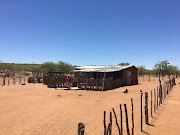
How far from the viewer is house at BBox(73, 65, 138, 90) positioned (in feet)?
59.6

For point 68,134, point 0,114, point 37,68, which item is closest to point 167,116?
point 68,134

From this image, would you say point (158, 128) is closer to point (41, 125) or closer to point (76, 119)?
point (76, 119)

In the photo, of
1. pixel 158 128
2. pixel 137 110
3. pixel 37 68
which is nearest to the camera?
pixel 158 128

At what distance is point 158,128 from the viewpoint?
6.49 metres

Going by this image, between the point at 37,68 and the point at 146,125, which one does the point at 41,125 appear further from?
the point at 37,68

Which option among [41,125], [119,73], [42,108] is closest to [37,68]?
[119,73]

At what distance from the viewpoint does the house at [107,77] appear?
18156mm

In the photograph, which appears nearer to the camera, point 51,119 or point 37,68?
point 51,119

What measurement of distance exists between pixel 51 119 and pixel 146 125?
5042mm

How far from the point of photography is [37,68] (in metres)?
45.7

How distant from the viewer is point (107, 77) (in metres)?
23.6

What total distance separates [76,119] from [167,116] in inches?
211

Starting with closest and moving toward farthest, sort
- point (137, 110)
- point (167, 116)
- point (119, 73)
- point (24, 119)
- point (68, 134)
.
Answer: point (68, 134) → point (24, 119) → point (167, 116) → point (137, 110) → point (119, 73)

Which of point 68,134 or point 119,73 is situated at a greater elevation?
point 119,73
